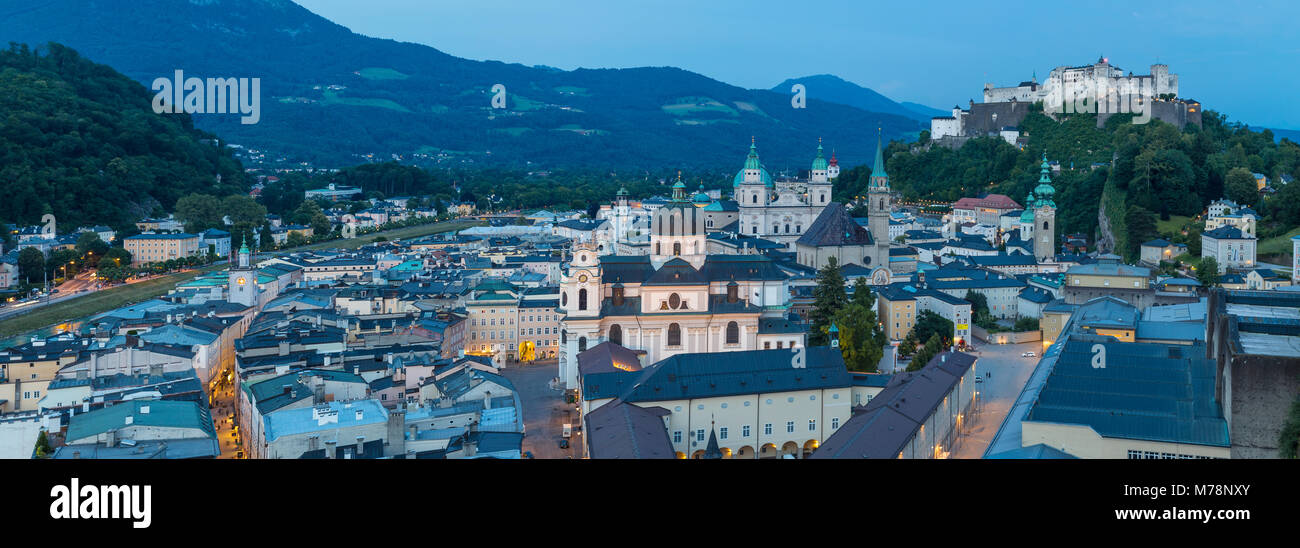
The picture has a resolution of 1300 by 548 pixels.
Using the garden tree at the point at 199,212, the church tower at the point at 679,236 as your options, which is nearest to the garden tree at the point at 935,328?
the church tower at the point at 679,236

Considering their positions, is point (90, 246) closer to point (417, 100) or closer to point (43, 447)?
point (43, 447)

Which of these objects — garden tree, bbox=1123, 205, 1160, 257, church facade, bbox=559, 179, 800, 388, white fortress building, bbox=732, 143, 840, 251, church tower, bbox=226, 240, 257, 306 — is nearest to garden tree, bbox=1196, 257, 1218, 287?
garden tree, bbox=1123, 205, 1160, 257

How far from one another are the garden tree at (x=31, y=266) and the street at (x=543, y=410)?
28522 mm

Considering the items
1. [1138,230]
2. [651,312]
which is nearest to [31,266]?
[651,312]

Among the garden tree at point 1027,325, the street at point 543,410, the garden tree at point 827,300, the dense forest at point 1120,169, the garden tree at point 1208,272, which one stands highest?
the dense forest at point 1120,169

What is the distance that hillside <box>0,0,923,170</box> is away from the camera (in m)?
135

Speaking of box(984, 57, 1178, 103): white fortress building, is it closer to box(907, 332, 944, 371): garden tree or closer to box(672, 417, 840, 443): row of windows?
box(907, 332, 944, 371): garden tree

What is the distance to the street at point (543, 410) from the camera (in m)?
18.2

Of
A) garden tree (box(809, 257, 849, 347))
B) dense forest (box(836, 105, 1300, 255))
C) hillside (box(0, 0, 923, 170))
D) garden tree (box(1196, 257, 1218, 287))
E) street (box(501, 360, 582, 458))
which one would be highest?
hillside (box(0, 0, 923, 170))

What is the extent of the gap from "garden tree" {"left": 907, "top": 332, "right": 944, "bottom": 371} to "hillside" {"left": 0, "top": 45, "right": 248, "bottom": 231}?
49.5 meters

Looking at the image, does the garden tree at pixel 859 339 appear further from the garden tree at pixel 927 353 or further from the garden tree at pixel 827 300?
the garden tree at pixel 827 300
